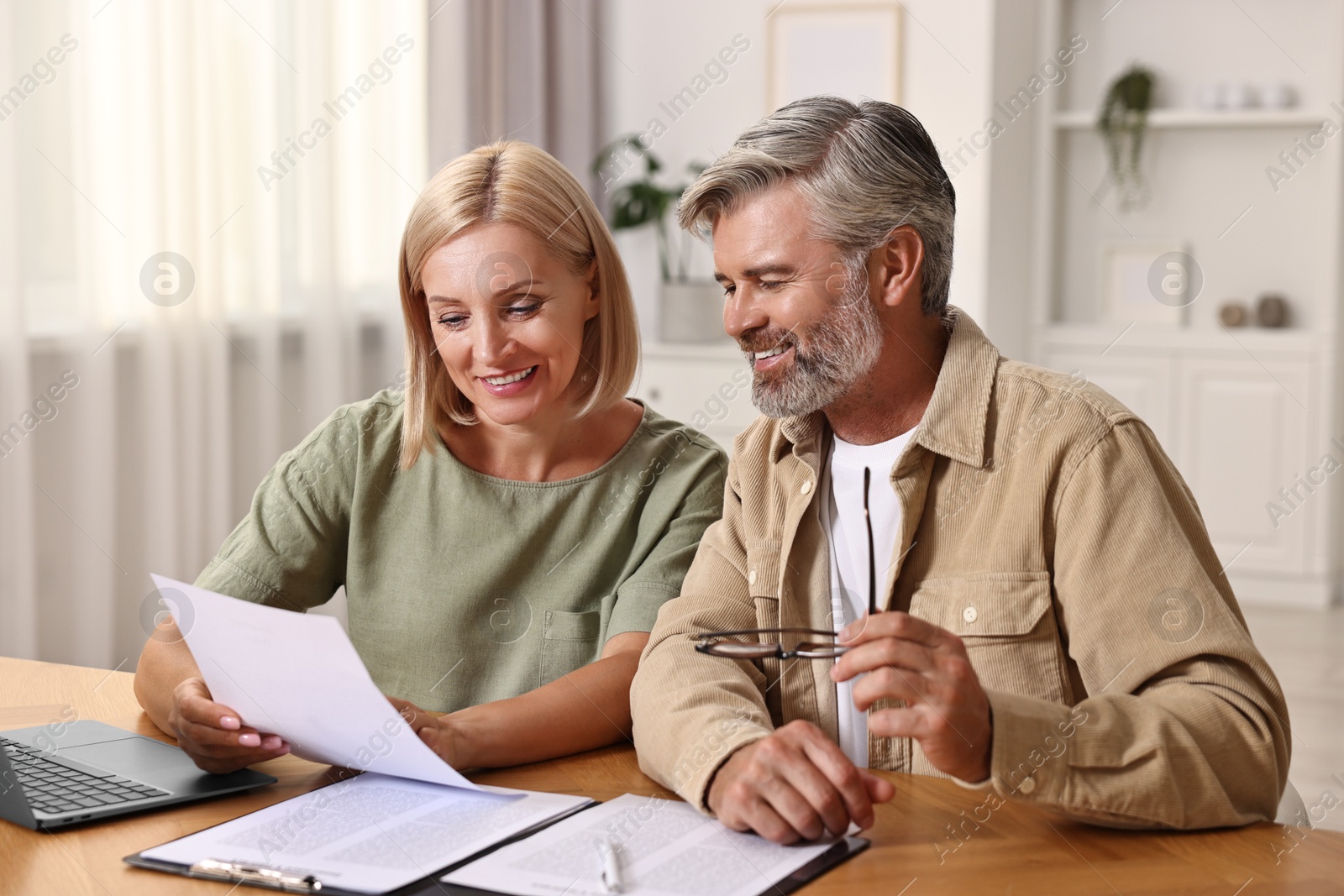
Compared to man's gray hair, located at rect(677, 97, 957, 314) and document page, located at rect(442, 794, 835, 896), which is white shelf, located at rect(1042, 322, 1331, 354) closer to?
man's gray hair, located at rect(677, 97, 957, 314)

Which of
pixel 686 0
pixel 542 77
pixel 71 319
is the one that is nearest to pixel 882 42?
pixel 686 0

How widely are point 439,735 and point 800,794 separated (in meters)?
0.37

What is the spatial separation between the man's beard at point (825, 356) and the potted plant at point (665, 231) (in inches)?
122

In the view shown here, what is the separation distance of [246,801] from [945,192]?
3.21 ft

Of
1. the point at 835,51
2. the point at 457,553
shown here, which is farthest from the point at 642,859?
the point at 835,51

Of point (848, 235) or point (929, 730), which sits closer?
point (929, 730)

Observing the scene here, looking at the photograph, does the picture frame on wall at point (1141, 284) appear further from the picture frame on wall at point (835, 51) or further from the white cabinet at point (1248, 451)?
the picture frame on wall at point (835, 51)

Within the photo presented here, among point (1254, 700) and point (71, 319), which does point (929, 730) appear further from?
point (71, 319)

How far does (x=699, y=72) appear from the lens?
5.33 metres

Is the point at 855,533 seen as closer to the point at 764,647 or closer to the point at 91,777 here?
the point at 764,647

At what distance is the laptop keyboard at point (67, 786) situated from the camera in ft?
3.73

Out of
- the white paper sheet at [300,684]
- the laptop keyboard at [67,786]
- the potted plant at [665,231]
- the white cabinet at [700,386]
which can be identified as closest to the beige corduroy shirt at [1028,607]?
the white paper sheet at [300,684]

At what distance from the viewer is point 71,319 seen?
3.16m

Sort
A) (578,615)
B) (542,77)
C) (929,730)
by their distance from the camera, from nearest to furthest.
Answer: (929,730)
(578,615)
(542,77)
